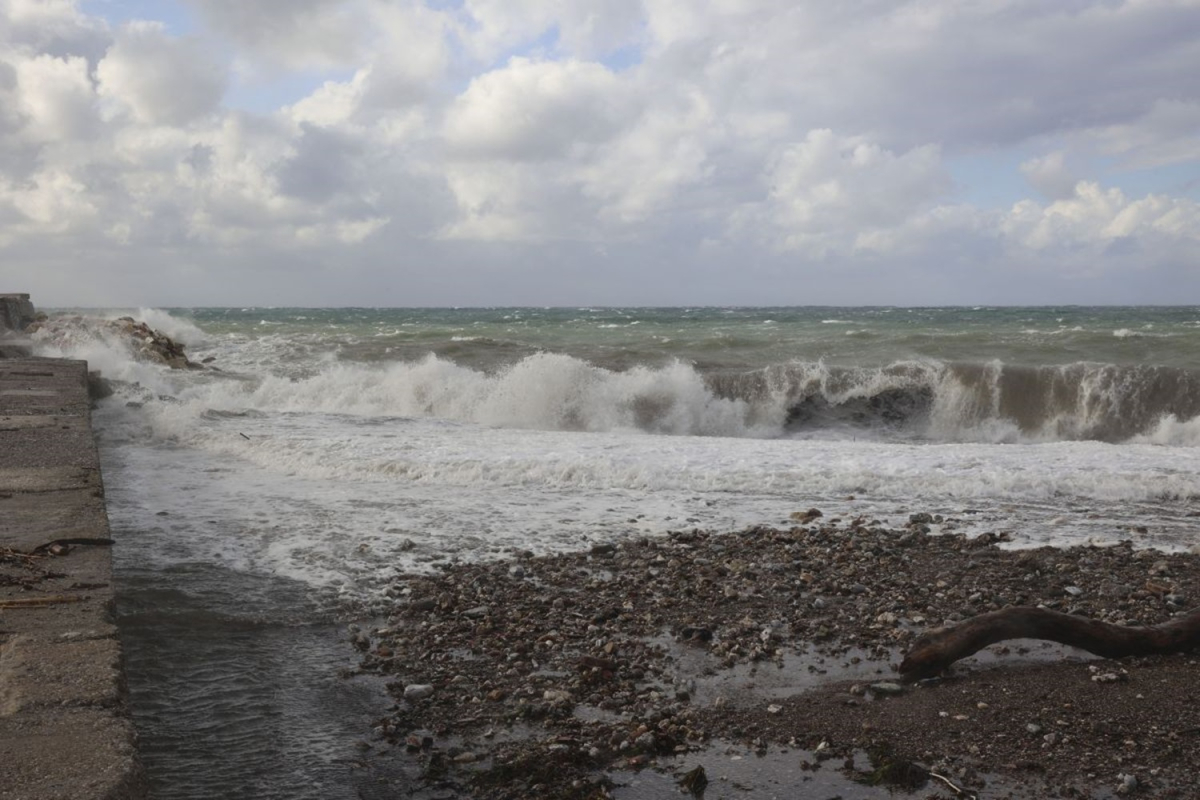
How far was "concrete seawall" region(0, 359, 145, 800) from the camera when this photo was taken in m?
2.76

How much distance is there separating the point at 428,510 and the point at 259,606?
2.59 metres

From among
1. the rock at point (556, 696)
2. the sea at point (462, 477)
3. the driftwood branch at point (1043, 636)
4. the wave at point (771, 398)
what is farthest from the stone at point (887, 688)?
the wave at point (771, 398)

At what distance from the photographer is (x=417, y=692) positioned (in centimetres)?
441

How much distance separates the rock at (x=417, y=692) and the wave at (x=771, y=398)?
1088cm

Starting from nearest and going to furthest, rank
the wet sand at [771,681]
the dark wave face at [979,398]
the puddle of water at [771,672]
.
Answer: the wet sand at [771,681]
the puddle of water at [771,672]
the dark wave face at [979,398]

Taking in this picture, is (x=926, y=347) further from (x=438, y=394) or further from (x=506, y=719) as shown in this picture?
(x=506, y=719)

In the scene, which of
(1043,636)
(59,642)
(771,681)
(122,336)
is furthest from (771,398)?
(59,642)

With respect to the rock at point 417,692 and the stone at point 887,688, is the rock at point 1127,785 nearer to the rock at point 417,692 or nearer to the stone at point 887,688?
the stone at point 887,688

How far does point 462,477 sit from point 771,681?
5475mm

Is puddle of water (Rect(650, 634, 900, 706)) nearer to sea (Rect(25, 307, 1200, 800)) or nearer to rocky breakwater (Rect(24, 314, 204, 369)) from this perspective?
sea (Rect(25, 307, 1200, 800))

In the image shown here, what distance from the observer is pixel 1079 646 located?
4656 millimetres

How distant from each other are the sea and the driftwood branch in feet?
Answer: 8.06

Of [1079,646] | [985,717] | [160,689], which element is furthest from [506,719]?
[1079,646]

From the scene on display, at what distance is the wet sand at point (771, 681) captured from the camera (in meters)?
3.66
